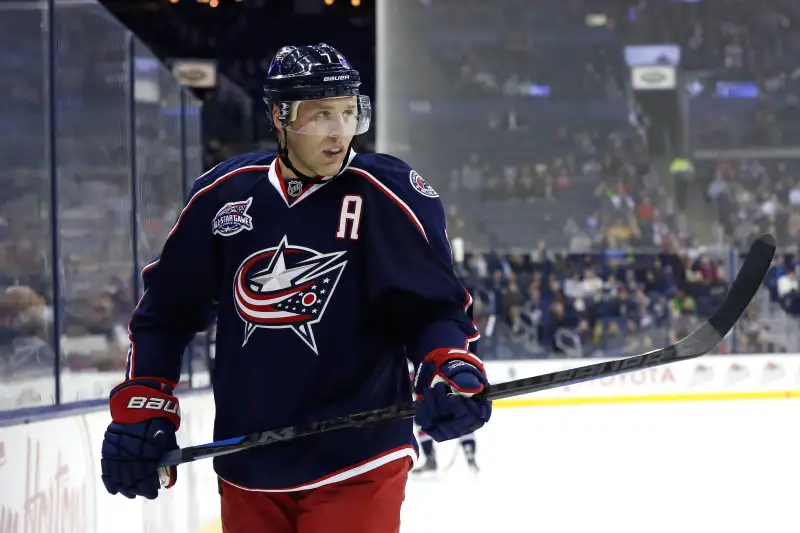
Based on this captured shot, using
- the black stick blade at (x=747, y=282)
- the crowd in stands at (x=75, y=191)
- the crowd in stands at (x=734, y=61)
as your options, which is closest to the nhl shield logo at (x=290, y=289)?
the black stick blade at (x=747, y=282)

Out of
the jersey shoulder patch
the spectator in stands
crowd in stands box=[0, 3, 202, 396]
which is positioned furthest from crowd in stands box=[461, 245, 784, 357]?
the jersey shoulder patch

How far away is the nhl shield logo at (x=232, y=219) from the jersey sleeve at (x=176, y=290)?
0.07 feet

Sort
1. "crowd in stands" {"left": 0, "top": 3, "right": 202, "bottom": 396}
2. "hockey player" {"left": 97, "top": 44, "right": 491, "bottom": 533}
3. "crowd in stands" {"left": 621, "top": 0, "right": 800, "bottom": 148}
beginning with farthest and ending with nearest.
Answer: "crowd in stands" {"left": 621, "top": 0, "right": 800, "bottom": 148}, "crowd in stands" {"left": 0, "top": 3, "right": 202, "bottom": 396}, "hockey player" {"left": 97, "top": 44, "right": 491, "bottom": 533}

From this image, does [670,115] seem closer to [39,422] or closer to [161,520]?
[161,520]

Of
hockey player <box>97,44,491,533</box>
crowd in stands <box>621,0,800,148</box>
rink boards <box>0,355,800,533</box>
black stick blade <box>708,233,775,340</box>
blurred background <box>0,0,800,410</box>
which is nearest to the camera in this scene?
black stick blade <box>708,233,775,340</box>

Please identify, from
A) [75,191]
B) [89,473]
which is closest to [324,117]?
[89,473]

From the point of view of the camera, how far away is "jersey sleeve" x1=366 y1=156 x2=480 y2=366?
56.4 inches

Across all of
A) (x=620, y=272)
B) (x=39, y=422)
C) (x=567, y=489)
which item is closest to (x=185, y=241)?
(x=39, y=422)

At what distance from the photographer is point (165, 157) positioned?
396cm

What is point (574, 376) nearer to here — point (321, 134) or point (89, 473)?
point (321, 134)

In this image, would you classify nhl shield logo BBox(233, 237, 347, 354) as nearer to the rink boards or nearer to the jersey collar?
the jersey collar

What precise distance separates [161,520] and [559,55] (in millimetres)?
6176

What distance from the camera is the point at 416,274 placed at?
1.44 meters

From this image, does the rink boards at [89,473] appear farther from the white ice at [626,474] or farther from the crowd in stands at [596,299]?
the crowd in stands at [596,299]
